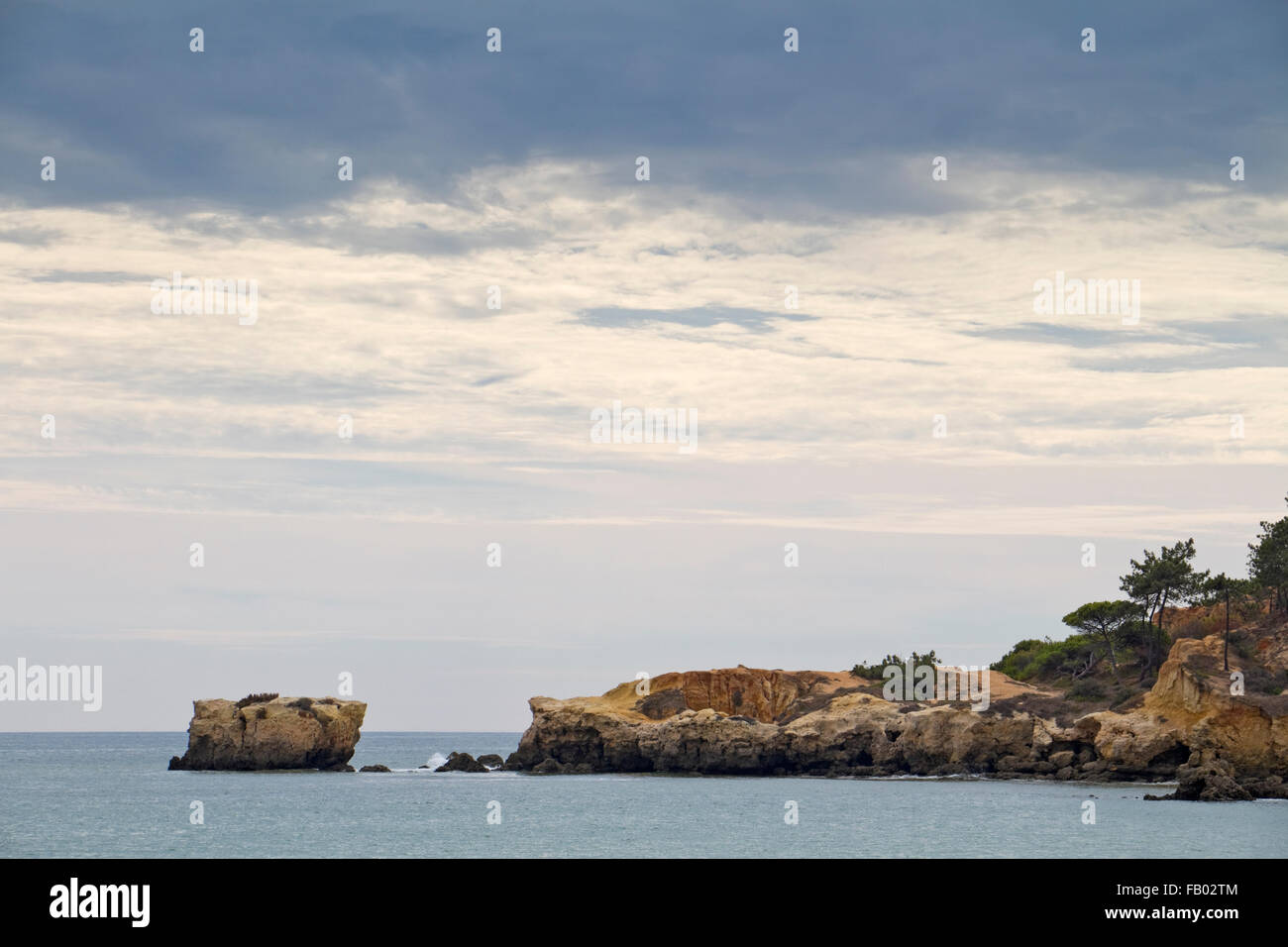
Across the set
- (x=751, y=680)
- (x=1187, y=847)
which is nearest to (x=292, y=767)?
(x=751, y=680)

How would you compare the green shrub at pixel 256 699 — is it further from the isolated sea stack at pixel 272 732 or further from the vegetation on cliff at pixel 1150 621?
the vegetation on cliff at pixel 1150 621

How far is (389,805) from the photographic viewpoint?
226 ft

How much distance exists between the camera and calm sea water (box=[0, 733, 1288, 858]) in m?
48.0

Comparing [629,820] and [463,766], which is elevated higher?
[629,820]

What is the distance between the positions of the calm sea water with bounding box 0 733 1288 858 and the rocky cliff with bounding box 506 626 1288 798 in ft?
11.0

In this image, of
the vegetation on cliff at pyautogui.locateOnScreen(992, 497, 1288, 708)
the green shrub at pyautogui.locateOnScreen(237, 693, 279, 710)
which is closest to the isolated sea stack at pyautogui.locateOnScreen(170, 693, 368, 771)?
the green shrub at pyautogui.locateOnScreen(237, 693, 279, 710)

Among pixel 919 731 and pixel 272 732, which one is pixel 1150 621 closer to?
pixel 919 731

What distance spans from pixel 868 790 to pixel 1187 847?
29880 millimetres

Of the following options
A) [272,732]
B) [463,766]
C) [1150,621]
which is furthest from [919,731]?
[272,732]

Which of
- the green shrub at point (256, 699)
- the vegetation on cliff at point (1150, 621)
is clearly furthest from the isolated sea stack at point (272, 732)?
the vegetation on cliff at point (1150, 621)

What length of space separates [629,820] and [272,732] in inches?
1646

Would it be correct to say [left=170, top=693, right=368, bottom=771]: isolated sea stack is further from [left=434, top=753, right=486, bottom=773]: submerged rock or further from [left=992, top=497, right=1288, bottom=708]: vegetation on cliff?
[left=992, top=497, right=1288, bottom=708]: vegetation on cliff

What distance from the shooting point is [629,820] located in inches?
2331
